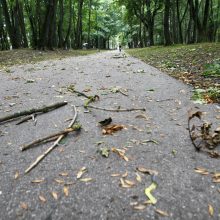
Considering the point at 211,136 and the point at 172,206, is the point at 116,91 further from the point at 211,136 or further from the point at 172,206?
the point at 172,206

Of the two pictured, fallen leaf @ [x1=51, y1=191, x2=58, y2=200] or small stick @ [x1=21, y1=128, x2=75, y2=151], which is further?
small stick @ [x1=21, y1=128, x2=75, y2=151]

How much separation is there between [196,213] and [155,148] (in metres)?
1.23

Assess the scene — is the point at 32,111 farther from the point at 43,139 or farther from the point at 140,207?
the point at 140,207

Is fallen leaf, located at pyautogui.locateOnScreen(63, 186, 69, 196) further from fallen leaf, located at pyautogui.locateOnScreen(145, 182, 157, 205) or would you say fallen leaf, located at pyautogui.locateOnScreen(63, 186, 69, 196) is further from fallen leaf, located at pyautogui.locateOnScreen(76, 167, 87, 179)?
fallen leaf, located at pyautogui.locateOnScreen(145, 182, 157, 205)

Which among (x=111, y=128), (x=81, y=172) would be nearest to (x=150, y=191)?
(x=81, y=172)

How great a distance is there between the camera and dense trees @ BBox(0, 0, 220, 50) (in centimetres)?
2098

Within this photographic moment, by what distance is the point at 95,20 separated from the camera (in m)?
48.1

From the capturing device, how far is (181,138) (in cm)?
383

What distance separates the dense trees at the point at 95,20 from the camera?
2098 centimetres

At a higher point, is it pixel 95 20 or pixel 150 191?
pixel 95 20

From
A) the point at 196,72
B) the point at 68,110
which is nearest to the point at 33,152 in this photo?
the point at 68,110

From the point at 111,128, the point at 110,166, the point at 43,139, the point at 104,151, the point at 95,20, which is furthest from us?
the point at 95,20

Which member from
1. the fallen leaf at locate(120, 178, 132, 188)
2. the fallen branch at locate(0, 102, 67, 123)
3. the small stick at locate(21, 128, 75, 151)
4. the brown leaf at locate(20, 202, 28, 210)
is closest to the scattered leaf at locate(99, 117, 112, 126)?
the small stick at locate(21, 128, 75, 151)

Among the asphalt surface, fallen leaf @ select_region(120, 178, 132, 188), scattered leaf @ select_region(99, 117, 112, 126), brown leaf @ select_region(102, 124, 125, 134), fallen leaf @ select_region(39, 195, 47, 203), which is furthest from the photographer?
scattered leaf @ select_region(99, 117, 112, 126)
